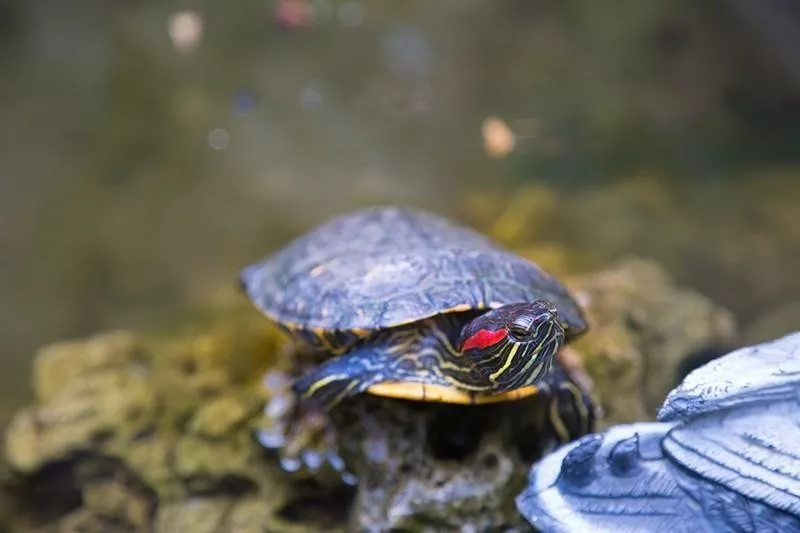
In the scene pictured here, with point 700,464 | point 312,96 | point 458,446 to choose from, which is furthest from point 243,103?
point 700,464

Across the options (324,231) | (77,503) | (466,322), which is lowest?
(77,503)

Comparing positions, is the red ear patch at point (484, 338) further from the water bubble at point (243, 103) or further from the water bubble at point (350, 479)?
the water bubble at point (243, 103)

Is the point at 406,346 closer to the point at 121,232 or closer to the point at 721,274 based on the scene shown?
the point at 721,274

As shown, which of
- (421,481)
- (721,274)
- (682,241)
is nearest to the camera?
(421,481)

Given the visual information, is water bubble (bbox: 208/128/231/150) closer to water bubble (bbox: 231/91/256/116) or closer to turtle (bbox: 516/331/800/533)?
water bubble (bbox: 231/91/256/116)

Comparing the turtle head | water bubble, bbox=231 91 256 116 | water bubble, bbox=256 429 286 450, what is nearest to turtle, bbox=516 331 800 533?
the turtle head

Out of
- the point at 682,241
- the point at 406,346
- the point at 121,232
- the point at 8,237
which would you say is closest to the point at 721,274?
the point at 682,241

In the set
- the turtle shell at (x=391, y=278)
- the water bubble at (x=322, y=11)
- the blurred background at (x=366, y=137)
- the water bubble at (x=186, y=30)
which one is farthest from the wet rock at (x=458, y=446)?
the water bubble at (x=186, y=30)
